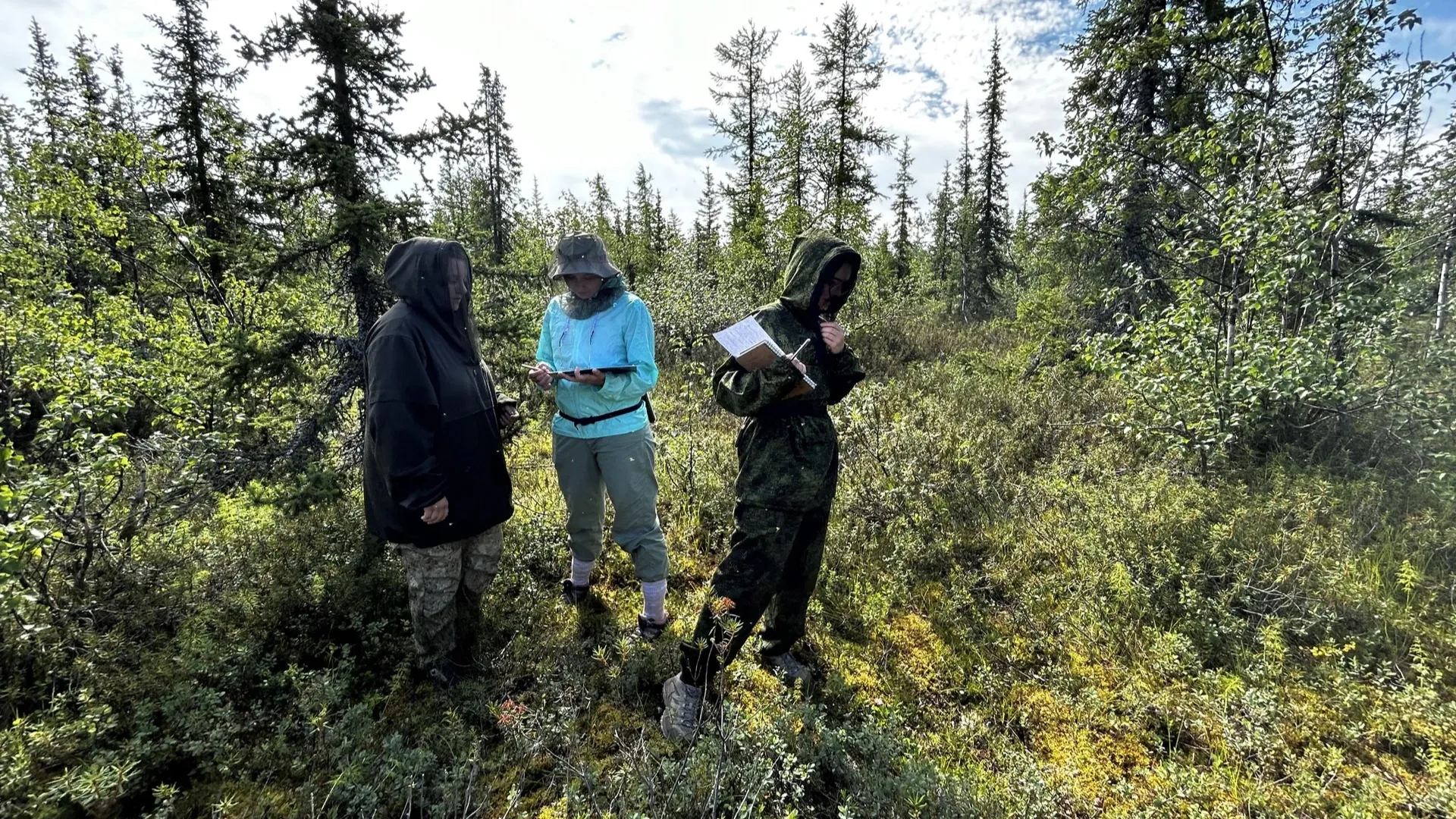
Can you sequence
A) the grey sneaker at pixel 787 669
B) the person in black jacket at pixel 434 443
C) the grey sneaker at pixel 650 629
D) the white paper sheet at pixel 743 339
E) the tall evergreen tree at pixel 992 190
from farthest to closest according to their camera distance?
the tall evergreen tree at pixel 992 190 → the grey sneaker at pixel 650 629 → the grey sneaker at pixel 787 669 → the person in black jacket at pixel 434 443 → the white paper sheet at pixel 743 339

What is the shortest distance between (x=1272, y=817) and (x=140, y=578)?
5.73 m

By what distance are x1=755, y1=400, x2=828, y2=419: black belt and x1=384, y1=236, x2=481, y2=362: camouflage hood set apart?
1.69 meters

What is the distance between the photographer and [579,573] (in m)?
3.82

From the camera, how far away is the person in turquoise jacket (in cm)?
321

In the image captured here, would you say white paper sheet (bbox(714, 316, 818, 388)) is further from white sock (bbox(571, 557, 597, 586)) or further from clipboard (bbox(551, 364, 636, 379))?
white sock (bbox(571, 557, 597, 586))

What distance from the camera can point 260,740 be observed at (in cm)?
253

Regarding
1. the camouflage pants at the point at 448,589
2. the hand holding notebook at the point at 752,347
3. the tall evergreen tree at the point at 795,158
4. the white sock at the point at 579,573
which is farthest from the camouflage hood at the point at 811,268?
the tall evergreen tree at the point at 795,158

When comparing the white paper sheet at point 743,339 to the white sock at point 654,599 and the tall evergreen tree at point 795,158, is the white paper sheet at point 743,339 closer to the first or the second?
the white sock at point 654,599

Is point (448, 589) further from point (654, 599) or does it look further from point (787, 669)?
point (787, 669)

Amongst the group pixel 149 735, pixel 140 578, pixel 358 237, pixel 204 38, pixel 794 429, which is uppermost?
pixel 204 38

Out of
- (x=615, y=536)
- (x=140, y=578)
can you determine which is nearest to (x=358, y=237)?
(x=140, y=578)

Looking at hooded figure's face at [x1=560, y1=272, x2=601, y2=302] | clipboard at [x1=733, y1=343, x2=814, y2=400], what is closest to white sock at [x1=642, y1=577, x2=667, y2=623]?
A: clipboard at [x1=733, y1=343, x2=814, y2=400]

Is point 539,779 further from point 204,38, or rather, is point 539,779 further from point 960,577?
point 204,38

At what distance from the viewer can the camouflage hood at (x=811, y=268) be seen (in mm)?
2729
